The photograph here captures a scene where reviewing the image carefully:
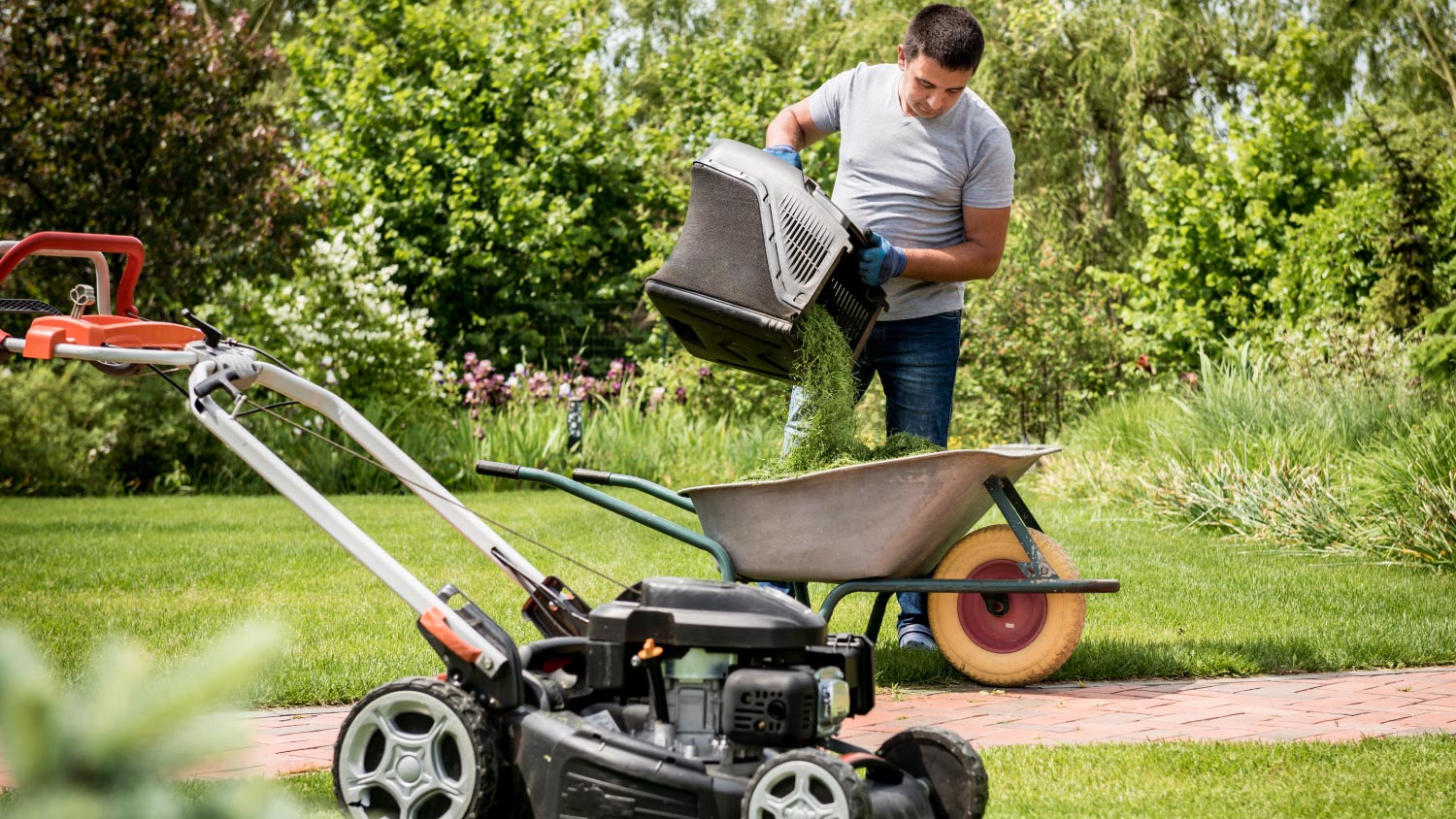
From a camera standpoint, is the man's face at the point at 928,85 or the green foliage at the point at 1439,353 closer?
the man's face at the point at 928,85

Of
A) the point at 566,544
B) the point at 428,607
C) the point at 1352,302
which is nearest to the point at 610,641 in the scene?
the point at 428,607

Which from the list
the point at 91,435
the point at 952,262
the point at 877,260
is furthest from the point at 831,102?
the point at 91,435

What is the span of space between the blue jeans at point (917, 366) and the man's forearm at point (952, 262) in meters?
0.18

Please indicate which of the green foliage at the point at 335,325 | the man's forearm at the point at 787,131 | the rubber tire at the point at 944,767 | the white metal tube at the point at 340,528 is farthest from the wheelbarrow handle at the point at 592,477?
the green foliage at the point at 335,325

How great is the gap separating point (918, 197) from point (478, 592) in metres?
2.29

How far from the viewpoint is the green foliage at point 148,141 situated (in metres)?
8.84

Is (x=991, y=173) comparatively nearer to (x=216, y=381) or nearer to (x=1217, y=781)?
(x=1217, y=781)

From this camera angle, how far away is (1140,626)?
14.9 ft

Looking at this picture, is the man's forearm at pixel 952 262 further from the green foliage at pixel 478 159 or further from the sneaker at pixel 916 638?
the green foliage at pixel 478 159

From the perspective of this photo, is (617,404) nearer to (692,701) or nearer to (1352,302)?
(1352,302)

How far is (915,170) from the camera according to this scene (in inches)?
153

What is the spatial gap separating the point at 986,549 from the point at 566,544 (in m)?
3.23

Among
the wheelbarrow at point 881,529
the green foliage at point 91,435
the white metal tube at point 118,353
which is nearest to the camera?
the white metal tube at point 118,353

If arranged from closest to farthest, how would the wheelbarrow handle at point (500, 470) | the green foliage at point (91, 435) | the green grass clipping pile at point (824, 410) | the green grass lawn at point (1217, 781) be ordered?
the green grass lawn at point (1217, 781), the wheelbarrow handle at point (500, 470), the green grass clipping pile at point (824, 410), the green foliage at point (91, 435)
